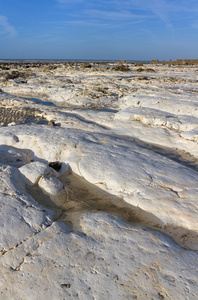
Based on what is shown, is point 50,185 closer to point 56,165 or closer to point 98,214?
point 56,165

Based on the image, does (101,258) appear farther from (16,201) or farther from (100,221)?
(16,201)

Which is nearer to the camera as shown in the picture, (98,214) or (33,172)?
(98,214)

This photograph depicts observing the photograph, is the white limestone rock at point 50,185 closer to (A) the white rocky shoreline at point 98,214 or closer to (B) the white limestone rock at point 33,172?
(A) the white rocky shoreline at point 98,214

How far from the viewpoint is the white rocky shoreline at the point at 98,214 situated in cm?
318

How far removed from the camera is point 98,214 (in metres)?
4.62

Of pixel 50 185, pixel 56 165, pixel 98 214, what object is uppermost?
pixel 56 165

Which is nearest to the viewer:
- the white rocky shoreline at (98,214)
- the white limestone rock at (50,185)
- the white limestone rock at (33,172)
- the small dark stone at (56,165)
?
the white rocky shoreline at (98,214)

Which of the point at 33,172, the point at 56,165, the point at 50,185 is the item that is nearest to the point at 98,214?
the point at 50,185

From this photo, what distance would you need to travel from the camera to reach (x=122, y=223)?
4383mm

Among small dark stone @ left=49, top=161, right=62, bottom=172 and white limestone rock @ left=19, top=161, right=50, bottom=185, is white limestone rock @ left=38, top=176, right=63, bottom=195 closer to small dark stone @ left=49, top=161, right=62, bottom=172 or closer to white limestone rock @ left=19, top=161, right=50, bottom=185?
white limestone rock @ left=19, top=161, right=50, bottom=185

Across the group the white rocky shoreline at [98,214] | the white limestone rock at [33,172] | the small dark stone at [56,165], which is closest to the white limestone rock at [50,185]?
the white rocky shoreline at [98,214]

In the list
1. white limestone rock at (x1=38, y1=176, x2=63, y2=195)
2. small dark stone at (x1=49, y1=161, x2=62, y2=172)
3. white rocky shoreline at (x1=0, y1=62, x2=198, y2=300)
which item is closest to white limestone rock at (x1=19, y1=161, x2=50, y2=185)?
white rocky shoreline at (x1=0, y1=62, x2=198, y2=300)

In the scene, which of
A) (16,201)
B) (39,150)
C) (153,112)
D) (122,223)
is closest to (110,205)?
(122,223)

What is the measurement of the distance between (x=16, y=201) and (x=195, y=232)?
3773 millimetres
